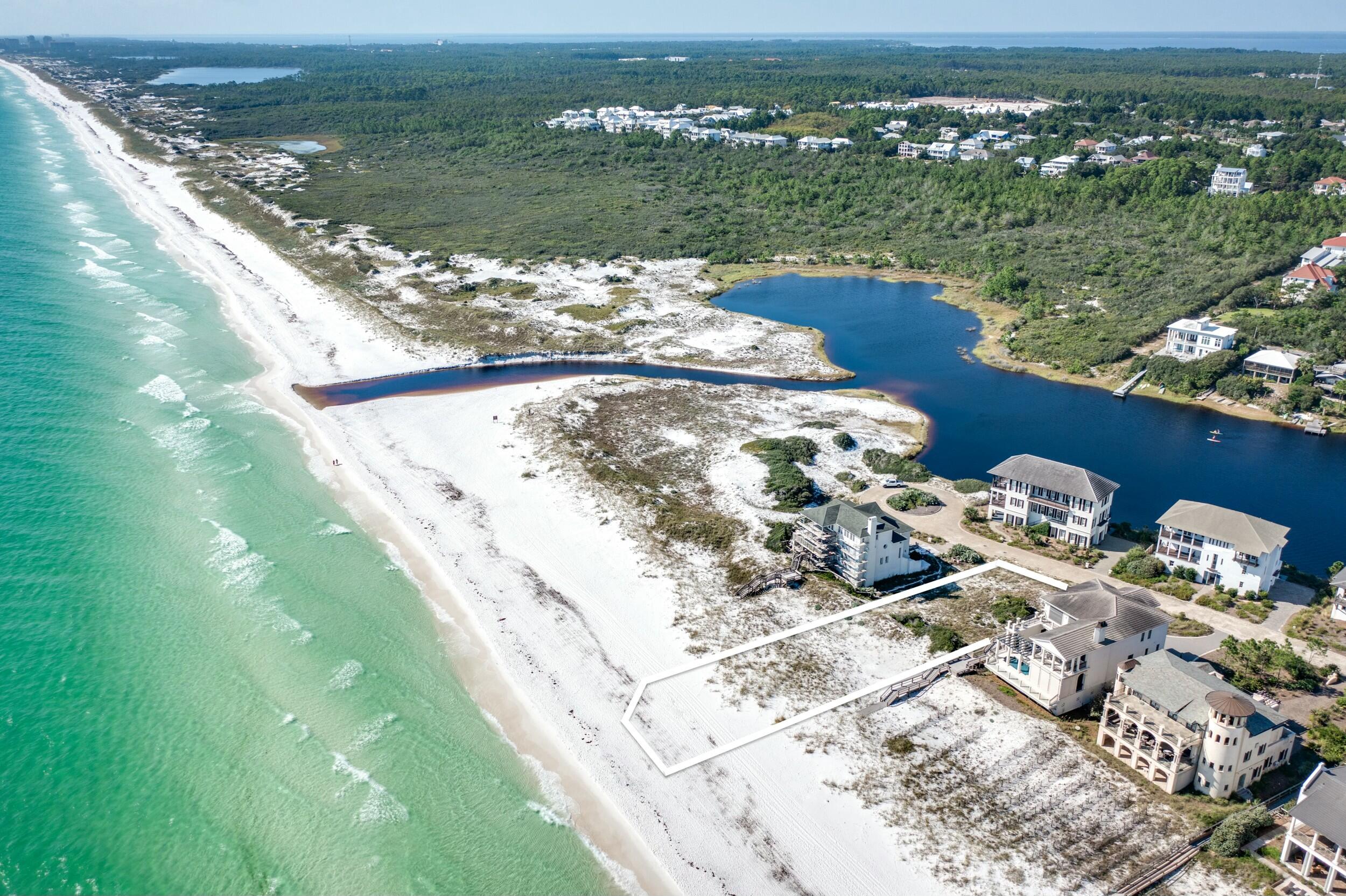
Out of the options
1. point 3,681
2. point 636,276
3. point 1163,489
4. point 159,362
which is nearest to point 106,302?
point 159,362

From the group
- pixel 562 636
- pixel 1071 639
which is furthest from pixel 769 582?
pixel 1071 639

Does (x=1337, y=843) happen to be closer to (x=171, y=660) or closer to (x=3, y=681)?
(x=171, y=660)

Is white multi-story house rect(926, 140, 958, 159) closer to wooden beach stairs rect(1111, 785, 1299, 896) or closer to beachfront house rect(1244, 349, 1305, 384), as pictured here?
beachfront house rect(1244, 349, 1305, 384)

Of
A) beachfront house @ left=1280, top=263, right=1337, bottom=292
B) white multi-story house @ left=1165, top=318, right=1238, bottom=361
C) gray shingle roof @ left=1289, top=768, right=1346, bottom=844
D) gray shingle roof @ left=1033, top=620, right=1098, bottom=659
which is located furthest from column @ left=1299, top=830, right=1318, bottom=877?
beachfront house @ left=1280, top=263, right=1337, bottom=292

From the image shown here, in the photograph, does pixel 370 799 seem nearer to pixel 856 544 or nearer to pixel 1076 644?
pixel 856 544

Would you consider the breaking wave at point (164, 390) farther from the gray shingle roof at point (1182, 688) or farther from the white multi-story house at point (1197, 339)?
the white multi-story house at point (1197, 339)

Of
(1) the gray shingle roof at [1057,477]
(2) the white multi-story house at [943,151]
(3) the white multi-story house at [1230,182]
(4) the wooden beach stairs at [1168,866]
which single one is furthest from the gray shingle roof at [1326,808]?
(2) the white multi-story house at [943,151]

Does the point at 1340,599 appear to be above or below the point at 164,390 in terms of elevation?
below
